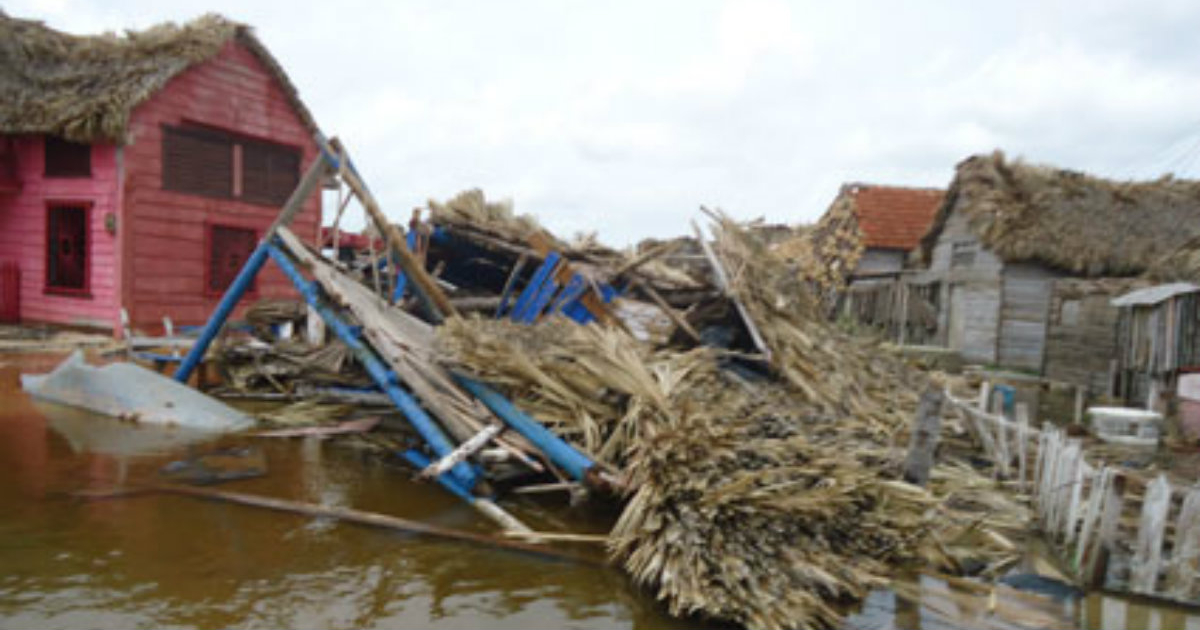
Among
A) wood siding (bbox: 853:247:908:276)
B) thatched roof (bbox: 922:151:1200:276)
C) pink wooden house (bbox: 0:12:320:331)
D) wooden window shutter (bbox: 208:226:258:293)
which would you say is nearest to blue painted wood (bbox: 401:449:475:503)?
pink wooden house (bbox: 0:12:320:331)

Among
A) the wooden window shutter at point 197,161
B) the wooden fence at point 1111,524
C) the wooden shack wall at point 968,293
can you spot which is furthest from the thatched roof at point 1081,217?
the wooden window shutter at point 197,161

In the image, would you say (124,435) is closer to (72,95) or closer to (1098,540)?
(1098,540)

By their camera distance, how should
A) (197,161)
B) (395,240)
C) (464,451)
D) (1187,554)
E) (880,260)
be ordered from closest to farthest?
(1187,554) → (464,451) → (395,240) → (197,161) → (880,260)

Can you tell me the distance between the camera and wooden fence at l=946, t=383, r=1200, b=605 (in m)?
4.50

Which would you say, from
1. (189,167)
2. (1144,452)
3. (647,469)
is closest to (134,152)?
(189,167)

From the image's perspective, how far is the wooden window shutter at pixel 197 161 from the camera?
1402cm

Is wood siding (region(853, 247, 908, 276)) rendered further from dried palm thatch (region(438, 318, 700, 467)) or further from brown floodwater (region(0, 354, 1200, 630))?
brown floodwater (region(0, 354, 1200, 630))

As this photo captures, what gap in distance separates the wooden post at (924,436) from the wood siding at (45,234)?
14.2m

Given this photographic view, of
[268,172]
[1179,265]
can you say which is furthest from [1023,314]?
[268,172]

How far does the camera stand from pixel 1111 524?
15.0 feet

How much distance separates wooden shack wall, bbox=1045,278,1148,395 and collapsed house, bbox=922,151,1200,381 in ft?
0.08

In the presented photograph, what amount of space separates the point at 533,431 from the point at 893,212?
21.8 m

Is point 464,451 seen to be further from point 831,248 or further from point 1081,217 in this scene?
point 831,248

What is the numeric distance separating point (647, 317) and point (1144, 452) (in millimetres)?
6788
